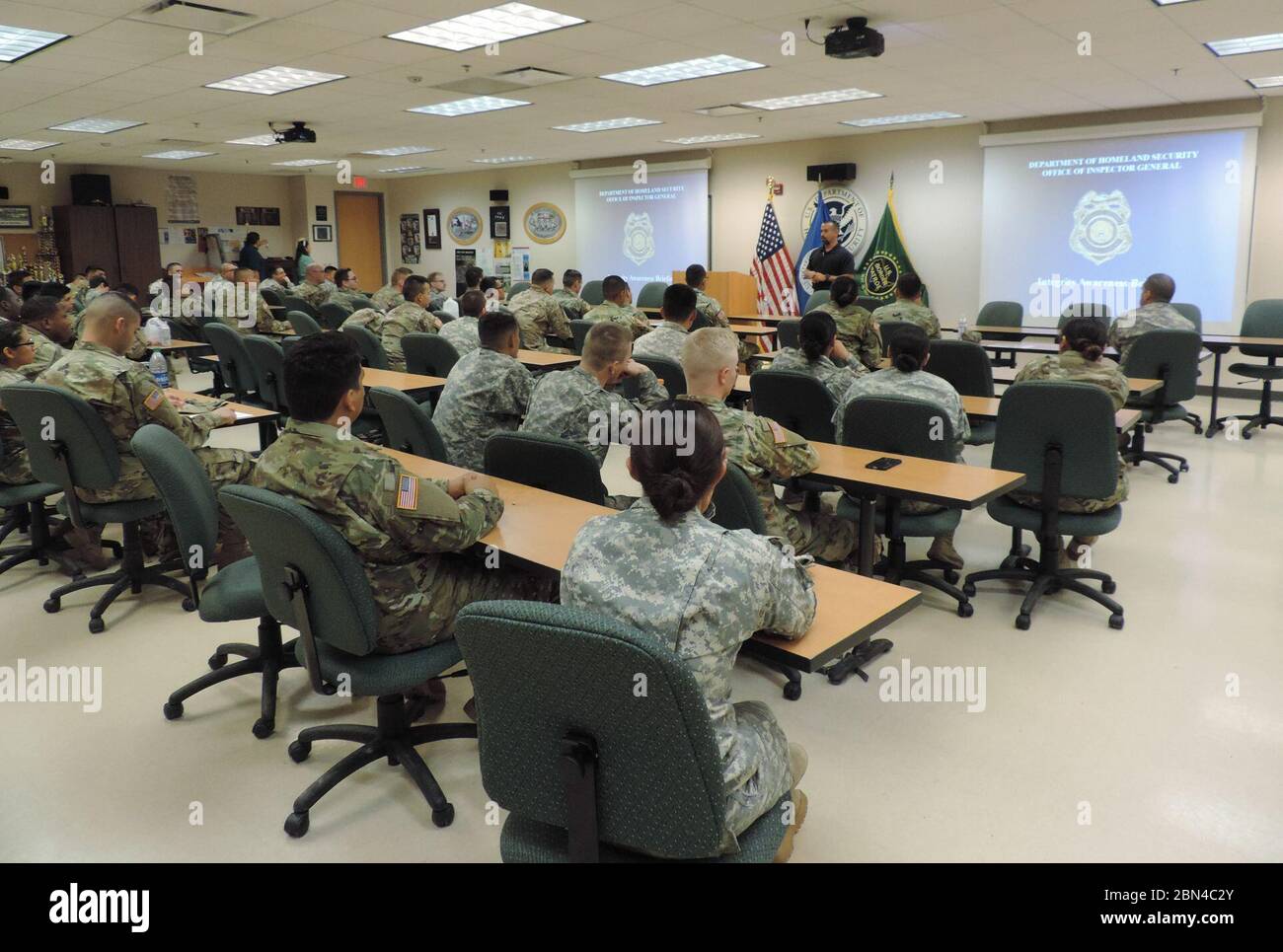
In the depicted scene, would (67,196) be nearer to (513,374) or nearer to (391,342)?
(391,342)

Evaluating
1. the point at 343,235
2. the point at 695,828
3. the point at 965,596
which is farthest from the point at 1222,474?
the point at 343,235

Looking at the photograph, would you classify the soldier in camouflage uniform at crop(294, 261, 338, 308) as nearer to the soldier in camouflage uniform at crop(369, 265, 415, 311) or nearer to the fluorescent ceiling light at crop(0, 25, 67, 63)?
the soldier in camouflage uniform at crop(369, 265, 415, 311)

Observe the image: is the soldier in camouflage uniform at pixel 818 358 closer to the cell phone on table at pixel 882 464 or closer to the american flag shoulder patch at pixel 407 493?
the cell phone on table at pixel 882 464

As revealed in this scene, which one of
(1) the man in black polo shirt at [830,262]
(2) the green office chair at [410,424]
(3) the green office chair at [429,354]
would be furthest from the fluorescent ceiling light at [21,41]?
(1) the man in black polo shirt at [830,262]

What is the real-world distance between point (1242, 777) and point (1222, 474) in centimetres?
410

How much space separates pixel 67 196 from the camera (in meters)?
14.9

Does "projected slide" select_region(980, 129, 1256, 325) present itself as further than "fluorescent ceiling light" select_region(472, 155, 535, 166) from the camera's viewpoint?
No

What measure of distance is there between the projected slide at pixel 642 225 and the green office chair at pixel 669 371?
7951 millimetres

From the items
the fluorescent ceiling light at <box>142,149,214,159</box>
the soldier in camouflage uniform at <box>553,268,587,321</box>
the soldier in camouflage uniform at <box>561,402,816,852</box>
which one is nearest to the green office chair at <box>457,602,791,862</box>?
the soldier in camouflage uniform at <box>561,402,816,852</box>

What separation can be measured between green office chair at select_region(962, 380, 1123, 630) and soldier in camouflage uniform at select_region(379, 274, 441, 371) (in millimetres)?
4994

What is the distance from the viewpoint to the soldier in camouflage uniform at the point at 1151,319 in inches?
259

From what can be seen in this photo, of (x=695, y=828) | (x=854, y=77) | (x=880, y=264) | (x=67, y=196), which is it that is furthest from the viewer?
(x=67, y=196)

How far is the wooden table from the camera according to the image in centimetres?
194

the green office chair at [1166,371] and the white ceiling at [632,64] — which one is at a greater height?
the white ceiling at [632,64]
